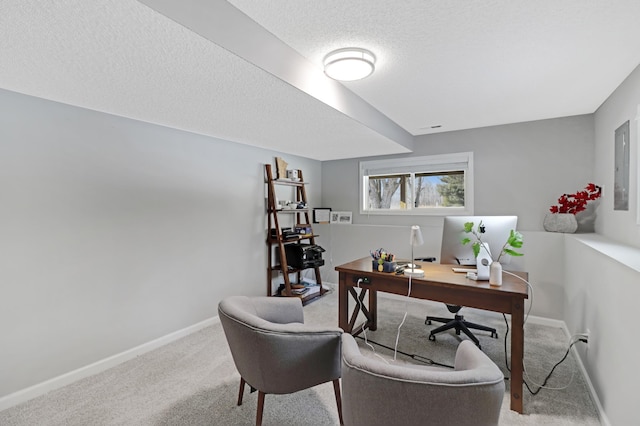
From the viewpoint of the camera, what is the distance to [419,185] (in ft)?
13.6

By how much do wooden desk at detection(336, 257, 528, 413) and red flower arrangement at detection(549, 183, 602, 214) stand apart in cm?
119

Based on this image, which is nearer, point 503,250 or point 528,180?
point 503,250

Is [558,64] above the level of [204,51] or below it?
above

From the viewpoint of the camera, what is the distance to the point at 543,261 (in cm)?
314

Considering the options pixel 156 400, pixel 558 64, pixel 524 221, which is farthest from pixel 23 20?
pixel 524 221

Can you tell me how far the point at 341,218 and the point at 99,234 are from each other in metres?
3.23

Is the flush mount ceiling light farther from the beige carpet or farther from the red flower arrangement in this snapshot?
the red flower arrangement

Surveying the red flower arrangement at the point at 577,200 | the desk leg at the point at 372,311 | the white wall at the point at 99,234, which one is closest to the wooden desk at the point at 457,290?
the desk leg at the point at 372,311

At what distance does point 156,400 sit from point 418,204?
12.0 ft

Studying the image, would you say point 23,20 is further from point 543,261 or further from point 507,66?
point 543,261

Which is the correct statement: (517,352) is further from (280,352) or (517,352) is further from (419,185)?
(419,185)

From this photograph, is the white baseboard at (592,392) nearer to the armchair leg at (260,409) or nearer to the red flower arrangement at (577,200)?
the red flower arrangement at (577,200)

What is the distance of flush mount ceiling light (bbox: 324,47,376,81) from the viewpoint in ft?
5.82

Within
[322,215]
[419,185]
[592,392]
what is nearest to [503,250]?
[592,392]
